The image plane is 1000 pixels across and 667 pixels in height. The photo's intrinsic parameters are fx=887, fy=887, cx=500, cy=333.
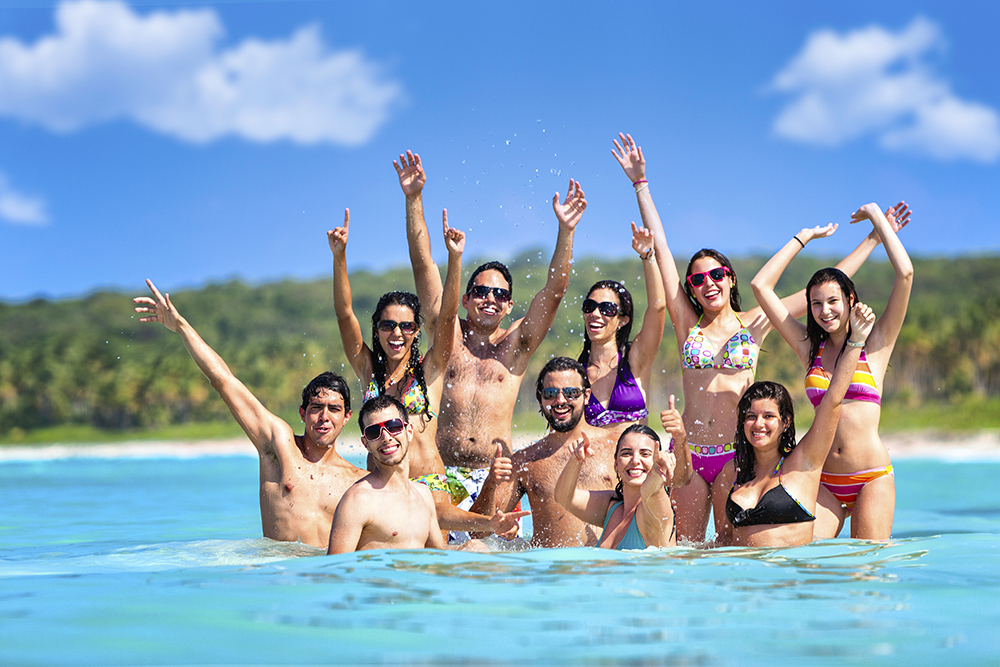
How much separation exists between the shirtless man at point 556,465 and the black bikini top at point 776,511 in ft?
3.46

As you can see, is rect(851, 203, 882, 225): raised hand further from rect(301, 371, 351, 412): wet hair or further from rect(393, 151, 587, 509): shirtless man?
rect(301, 371, 351, 412): wet hair

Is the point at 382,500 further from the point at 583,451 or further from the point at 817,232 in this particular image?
the point at 817,232

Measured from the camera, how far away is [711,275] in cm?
673

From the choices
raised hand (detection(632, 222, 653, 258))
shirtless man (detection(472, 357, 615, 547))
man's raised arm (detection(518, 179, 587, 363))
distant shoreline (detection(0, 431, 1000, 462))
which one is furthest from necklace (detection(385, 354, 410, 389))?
distant shoreline (detection(0, 431, 1000, 462))

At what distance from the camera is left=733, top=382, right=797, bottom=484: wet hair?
5996mm

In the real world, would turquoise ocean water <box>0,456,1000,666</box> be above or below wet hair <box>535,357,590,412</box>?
below

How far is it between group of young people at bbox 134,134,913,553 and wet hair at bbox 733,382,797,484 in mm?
16

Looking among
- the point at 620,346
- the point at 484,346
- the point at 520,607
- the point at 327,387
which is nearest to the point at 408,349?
the point at 484,346

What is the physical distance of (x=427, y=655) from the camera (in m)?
3.85

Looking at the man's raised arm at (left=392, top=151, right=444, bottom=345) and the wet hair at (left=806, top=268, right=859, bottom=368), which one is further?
the man's raised arm at (left=392, top=151, right=444, bottom=345)

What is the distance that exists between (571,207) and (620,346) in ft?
4.21

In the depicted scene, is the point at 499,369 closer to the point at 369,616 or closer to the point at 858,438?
the point at 858,438

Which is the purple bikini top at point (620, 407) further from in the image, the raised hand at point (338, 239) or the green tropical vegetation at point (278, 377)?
the green tropical vegetation at point (278, 377)

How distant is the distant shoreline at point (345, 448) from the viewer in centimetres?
3503
